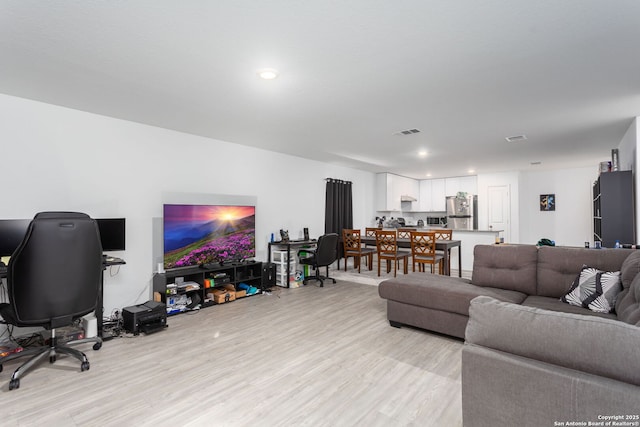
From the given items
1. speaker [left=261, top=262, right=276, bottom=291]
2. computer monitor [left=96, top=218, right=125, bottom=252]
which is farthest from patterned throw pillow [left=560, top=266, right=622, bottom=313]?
computer monitor [left=96, top=218, right=125, bottom=252]

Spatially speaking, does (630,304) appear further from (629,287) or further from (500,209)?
(500,209)

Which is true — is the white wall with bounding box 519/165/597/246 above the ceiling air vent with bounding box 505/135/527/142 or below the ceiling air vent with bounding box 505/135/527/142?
below

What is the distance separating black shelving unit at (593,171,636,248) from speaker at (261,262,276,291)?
15.7ft

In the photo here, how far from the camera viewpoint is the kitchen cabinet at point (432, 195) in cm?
958

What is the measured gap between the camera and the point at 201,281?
4.41m

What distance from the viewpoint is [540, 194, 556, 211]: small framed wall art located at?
8.14 metres

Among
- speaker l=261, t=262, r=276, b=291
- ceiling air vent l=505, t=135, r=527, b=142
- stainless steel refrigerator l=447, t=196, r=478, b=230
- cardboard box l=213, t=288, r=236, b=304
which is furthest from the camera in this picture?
stainless steel refrigerator l=447, t=196, r=478, b=230

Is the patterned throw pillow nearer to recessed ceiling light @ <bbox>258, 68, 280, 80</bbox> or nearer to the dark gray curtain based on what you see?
recessed ceiling light @ <bbox>258, 68, 280, 80</bbox>

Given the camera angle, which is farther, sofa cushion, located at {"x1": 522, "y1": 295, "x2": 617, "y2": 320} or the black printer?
the black printer

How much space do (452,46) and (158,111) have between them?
310 centimetres

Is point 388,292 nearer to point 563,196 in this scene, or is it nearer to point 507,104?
point 507,104

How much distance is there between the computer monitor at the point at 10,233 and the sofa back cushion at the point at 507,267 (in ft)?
15.2

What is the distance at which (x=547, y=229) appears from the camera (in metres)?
8.25

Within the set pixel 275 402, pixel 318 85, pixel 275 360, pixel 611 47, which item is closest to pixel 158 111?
pixel 318 85
